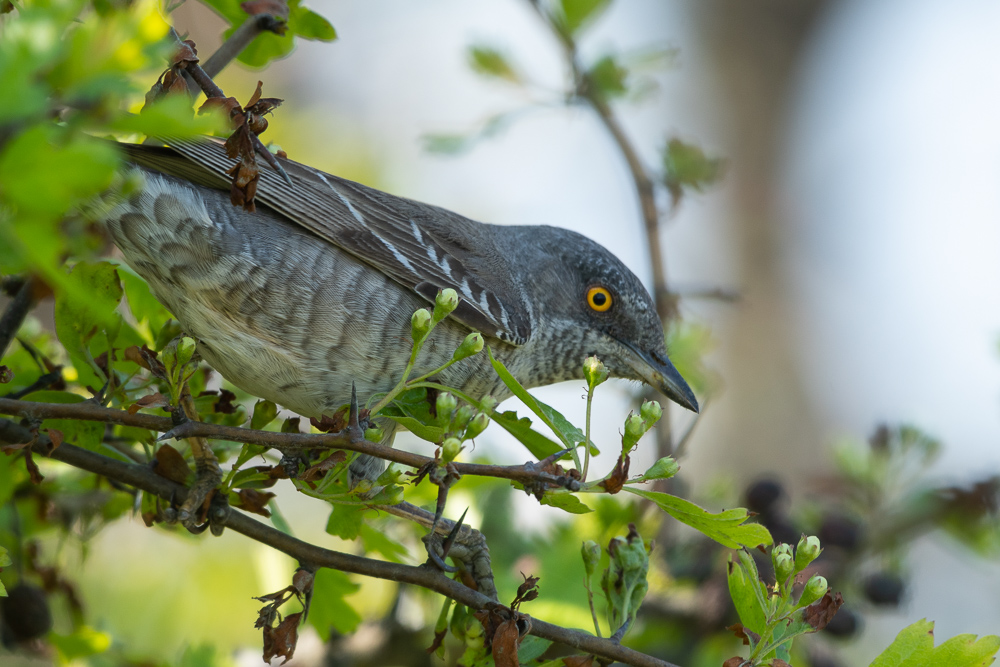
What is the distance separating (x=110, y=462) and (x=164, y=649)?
2.69 m

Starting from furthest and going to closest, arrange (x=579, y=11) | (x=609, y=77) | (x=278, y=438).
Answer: (x=609, y=77) < (x=579, y=11) < (x=278, y=438)

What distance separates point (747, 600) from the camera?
4.78 feet

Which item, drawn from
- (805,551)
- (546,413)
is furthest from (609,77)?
(805,551)

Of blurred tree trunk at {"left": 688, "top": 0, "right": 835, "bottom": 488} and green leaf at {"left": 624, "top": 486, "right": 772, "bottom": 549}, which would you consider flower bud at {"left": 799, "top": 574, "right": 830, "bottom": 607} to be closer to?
green leaf at {"left": 624, "top": 486, "right": 772, "bottom": 549}

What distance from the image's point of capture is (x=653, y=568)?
276 cm

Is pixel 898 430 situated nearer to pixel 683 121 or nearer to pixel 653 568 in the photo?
pixel 653 568

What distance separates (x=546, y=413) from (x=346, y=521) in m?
0.55

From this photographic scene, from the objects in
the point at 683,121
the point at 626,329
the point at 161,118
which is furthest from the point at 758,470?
the point at 161,118

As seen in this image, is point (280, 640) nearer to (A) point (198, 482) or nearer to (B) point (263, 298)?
(A) point (198, 482)

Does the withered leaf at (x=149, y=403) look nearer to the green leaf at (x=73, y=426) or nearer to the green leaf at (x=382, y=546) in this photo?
the green leaf at (x=73, y=426)

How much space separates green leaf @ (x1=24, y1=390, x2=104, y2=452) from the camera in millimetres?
1601

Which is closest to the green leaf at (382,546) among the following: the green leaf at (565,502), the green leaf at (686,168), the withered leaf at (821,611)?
the green leaf at (565,502)

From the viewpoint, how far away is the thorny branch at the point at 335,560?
1.43 m

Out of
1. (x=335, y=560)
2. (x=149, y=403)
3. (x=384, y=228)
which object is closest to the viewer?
(x=149, y=403)
